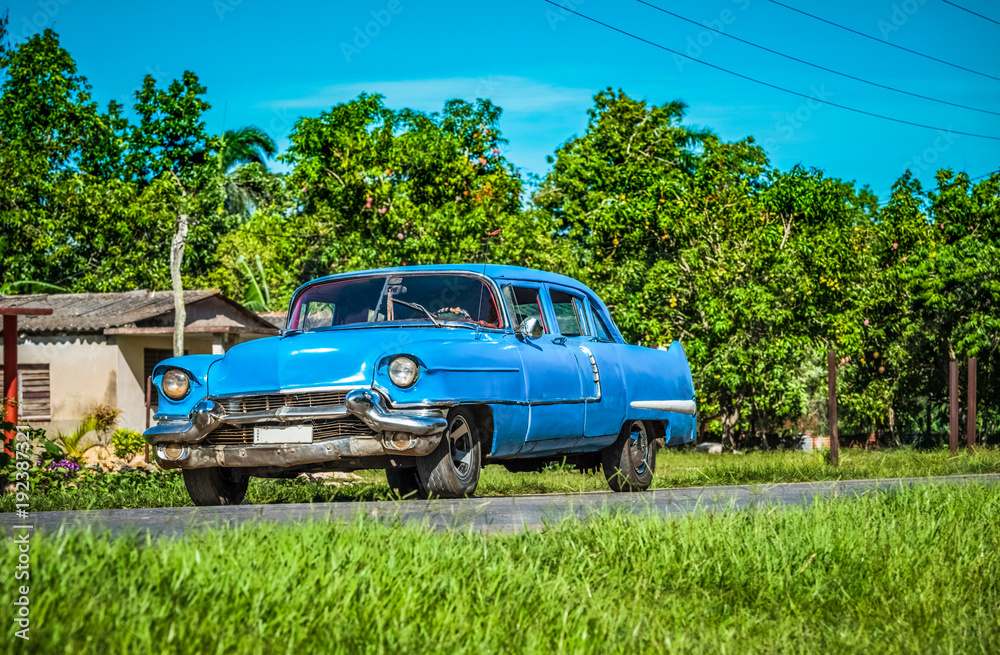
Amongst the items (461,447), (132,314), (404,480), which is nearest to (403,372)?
(461,447)

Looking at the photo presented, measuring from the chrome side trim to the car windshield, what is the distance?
1.90m

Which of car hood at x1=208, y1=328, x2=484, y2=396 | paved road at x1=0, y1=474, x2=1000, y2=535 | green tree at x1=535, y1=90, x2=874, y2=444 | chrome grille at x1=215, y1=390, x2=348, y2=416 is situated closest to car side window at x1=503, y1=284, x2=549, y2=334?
car hood at x1=208, y1=328, x2=484, y2=396

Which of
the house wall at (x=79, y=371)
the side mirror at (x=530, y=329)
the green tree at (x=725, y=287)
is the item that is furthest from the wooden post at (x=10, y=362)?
the green tree at (x=725, y=287)

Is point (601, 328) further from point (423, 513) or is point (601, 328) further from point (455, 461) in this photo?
point (423, 513)

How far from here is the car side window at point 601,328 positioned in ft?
34.2

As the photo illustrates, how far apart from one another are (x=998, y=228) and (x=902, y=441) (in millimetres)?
9927

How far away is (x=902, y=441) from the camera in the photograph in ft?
121

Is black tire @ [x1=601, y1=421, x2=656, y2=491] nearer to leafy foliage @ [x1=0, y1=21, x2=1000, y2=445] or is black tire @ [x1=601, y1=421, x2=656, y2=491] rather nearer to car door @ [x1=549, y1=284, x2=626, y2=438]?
car door @ [x1=549, y1=284, x2=626, y2=438]

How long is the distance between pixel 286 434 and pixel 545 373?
208 centimetres

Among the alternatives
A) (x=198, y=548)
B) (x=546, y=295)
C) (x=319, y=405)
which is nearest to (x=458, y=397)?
(x=319, y=405)

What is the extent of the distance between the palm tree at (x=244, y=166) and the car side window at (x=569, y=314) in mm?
36903

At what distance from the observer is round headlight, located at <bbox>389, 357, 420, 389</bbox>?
7.61m

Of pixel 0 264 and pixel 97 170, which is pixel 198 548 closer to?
pixel 0 264

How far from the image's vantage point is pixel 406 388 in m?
7.62
